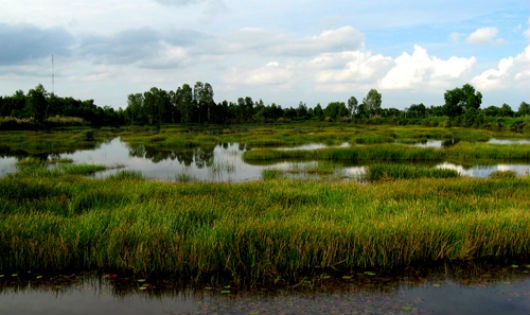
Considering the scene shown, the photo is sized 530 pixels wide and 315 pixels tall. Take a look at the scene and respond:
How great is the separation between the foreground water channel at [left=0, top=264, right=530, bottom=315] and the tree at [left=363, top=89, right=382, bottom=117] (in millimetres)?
143211

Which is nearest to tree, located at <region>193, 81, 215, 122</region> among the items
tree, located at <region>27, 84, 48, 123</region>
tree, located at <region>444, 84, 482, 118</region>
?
tree, located at <region>27, 84, 48, 123</region>

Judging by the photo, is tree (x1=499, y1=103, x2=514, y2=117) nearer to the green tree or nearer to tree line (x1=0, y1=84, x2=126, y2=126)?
the green tree

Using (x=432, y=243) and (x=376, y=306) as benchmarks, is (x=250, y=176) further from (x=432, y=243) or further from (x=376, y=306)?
(x=376, y=306)

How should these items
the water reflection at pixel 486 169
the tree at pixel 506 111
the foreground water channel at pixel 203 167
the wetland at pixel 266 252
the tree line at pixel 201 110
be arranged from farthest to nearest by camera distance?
the tree at pixel 506 111 → the tree line at pixel 201 110 → the water reflection at pixel 486 169 → the foreground water channel at pixel 203 167 → the wetland at pixel 266 252

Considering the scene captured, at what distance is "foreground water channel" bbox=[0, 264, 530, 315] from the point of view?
7.71m

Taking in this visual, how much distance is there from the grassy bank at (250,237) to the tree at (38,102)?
68.0m

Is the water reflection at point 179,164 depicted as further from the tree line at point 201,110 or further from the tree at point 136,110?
the tree at point 136,110

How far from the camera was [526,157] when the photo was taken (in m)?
31.5

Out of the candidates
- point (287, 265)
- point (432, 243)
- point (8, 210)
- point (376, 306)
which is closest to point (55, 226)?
point (8, 210)

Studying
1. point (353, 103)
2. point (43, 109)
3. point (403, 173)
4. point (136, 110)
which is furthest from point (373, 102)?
point (403, 173)

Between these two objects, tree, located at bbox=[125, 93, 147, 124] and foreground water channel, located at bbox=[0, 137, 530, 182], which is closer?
foreground water channel, located at bbox=[0, 137, 530, 182]

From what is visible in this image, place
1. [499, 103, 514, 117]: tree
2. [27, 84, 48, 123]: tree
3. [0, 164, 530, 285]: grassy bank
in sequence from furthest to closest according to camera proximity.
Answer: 1. [499, 103, 514, 117]: tree
2. [27, 84, 48, 123]: tree
3. [0, 164, 530, 285]: grassy bank

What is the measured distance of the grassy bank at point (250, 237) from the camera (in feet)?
29.5

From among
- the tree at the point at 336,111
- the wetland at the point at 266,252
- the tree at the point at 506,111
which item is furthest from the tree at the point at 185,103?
the wetland at the point at 266,252
